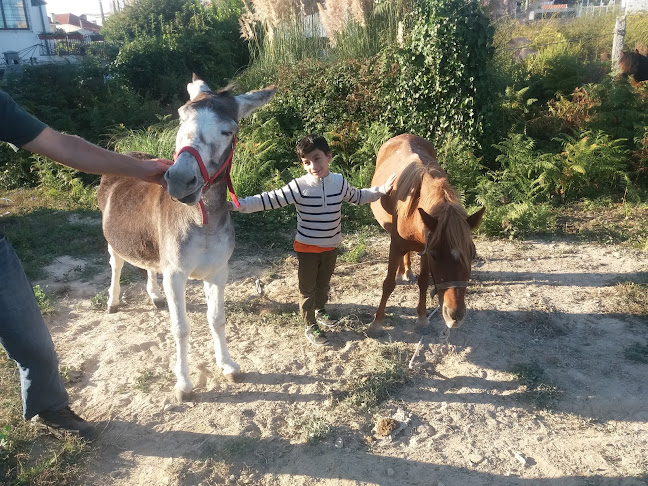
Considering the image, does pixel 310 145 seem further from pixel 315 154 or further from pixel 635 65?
pixel 635 65

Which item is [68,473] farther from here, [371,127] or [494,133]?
[494,133]

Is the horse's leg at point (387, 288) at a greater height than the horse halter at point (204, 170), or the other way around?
the horse halter at point (204, 170)

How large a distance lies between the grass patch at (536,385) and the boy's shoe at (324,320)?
1.62 m

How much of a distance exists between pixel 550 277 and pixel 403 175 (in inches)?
96.9

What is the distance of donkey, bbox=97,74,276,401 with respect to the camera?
2.40m

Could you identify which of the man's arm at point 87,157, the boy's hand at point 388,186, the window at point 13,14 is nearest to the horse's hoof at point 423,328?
the boy's hand at point 388,186

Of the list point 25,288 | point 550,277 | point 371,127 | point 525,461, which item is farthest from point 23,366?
point 371,127

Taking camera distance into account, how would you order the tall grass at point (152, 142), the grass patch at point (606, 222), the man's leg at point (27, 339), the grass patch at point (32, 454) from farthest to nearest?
the tall grass at point (152, 142) < the grass patch at point (606, 222) < the grass patch at point (32, 454) < the man's leg at point (27, 339)

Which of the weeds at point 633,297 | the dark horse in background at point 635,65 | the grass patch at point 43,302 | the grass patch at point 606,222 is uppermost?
the dark horse in background at point 635,65

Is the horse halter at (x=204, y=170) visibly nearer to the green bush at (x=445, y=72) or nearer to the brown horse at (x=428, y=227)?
the brown horse at (x=428, y=227)

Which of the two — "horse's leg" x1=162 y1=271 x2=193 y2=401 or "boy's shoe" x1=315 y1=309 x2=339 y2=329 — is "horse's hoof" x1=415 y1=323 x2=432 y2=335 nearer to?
"boy's shoe" x1=315 y1=309 x2=339 y2=329

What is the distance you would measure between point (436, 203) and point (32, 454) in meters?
3.20

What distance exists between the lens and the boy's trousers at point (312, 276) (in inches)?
150

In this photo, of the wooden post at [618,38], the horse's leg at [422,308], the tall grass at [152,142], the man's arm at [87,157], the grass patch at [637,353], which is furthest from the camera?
the wooden post at [618,38]
